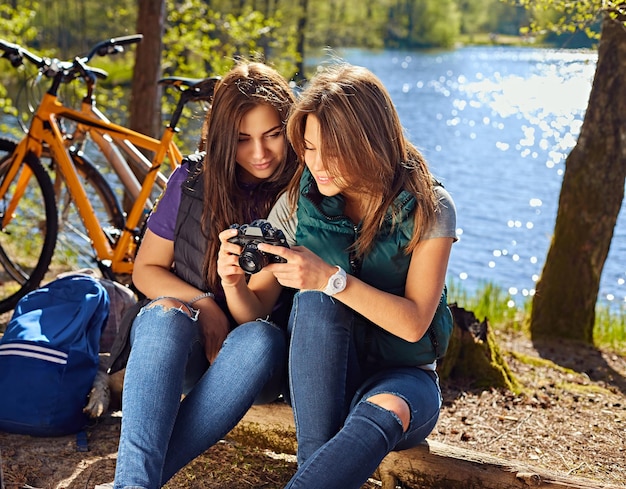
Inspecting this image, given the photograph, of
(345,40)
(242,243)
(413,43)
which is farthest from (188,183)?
(413,43)

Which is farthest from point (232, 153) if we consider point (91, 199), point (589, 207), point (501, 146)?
point (501, 146)

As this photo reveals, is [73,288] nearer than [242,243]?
No

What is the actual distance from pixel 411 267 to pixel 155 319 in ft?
2.35

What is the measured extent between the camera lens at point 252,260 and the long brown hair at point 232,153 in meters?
0.35

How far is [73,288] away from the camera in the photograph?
9.93ft

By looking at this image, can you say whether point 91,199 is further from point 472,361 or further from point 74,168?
point 472,361

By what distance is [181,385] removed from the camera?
2350mm

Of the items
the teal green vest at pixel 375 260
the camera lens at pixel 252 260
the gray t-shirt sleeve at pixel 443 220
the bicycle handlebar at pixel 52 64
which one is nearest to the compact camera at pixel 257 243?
the camera lens at pixel 252 260

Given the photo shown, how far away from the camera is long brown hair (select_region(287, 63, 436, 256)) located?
224 cm

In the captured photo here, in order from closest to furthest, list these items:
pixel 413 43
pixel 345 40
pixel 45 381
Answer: pixel 45 381 < pixel 345 40 < pixel 413 43

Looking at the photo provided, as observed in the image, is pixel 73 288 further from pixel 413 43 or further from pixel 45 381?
pixel 413 43

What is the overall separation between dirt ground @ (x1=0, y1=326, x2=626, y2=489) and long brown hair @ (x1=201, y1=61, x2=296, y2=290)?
0.58 metres

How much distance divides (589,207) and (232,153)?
2801 millimetres

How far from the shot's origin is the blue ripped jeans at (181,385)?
2246 millimetres
